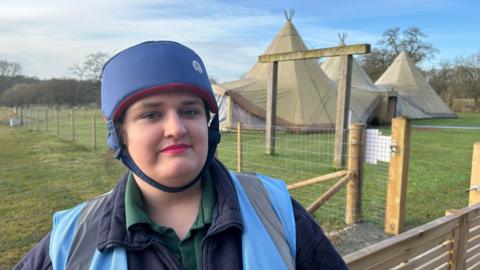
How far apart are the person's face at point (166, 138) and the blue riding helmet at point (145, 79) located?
0.02 m

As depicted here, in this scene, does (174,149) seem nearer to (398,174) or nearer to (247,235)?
(247,235)

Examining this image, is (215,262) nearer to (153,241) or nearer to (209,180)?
(153,241)

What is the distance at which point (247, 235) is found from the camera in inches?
46.4

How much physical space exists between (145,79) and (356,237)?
151 inches

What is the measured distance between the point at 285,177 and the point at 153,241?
6.37m

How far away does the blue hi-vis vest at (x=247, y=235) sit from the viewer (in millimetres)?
1101

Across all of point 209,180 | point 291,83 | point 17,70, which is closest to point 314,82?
point 291,83

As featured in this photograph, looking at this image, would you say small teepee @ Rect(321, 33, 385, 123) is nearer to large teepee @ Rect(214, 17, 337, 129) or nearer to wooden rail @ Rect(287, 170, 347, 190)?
large teepee @ Rect(214, 17, 337, 129)

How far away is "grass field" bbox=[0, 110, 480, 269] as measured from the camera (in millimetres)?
4975

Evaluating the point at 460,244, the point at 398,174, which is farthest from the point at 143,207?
the point at 398,174

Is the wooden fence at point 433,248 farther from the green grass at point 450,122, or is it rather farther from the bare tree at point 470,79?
the bare tree at point 470,79

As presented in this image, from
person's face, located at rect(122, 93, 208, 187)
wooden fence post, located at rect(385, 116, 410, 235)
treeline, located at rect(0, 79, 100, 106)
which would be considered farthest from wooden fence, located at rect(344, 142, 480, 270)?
treeline, located at rect(0, 79, 100, 106)

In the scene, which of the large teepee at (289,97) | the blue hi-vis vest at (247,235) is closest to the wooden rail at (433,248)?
the blue hi-vis vest at (247,235)

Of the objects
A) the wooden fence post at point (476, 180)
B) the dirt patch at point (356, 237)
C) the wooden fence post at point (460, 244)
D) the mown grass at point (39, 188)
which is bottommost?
the mown grass at point (39, 188)
